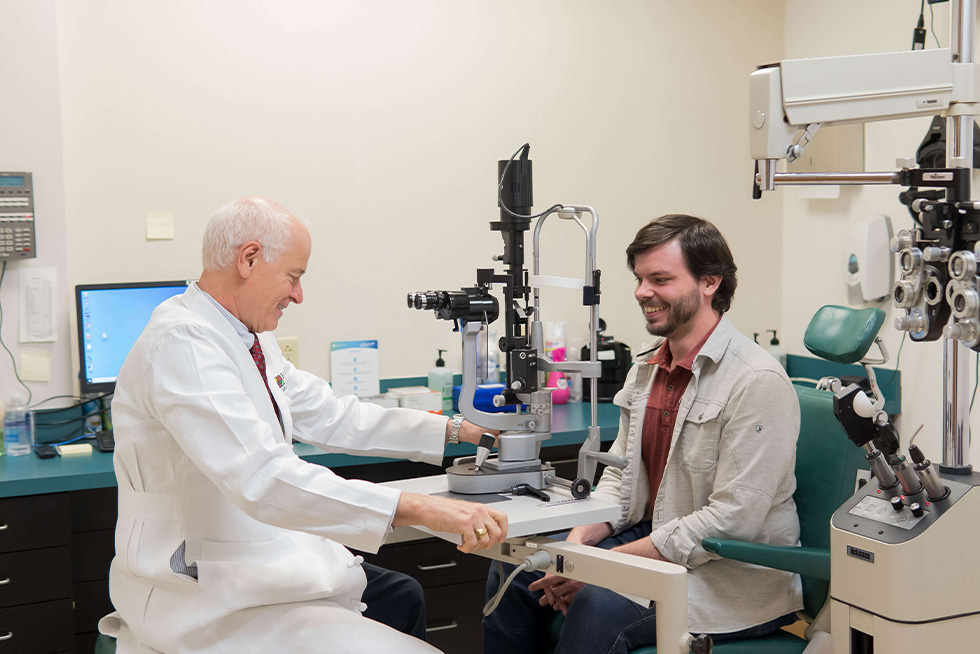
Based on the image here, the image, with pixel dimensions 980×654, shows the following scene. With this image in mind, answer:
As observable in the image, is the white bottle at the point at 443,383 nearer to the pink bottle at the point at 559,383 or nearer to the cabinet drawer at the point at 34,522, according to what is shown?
the pink bottle at the point at 559,383

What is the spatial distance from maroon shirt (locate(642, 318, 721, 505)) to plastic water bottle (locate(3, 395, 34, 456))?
187 cm

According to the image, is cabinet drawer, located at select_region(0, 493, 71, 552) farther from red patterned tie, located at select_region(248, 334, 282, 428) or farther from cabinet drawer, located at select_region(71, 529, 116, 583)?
red patterned tie, located at select_region(248, 334, 282, 428)

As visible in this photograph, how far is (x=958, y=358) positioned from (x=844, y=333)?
0.33 m

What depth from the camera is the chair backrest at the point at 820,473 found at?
223cm

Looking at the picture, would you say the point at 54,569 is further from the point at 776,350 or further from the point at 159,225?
the point at 776,350

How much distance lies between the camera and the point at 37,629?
266 centimetres

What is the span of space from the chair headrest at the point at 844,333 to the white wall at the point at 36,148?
2284 millimetres

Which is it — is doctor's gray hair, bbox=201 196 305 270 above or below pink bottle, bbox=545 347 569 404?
above

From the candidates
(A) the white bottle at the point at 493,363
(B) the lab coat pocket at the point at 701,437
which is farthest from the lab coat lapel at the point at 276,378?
(A) the white bottle at the point at 493,363

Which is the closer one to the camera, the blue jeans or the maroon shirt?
the blue jeans

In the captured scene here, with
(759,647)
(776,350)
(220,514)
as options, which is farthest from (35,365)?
(776,350)

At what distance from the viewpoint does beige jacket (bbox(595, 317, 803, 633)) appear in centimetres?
215

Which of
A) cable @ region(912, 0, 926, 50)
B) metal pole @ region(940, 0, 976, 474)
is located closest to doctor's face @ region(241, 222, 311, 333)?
metal pole @ region(940, 0, 976, 474)

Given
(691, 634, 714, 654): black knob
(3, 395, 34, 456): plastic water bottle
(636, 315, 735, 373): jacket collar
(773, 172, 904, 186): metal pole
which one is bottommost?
(691, 634, 714, 654): black knob
